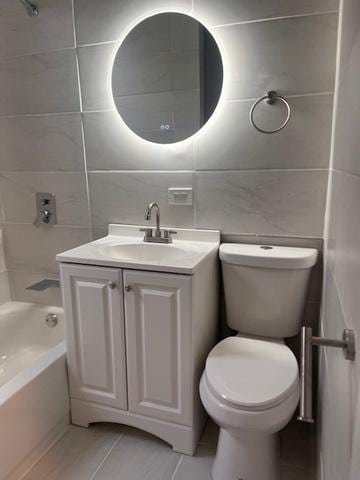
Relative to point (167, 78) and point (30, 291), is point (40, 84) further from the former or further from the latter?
point (30, 291)

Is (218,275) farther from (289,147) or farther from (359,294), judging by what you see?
(359,294)

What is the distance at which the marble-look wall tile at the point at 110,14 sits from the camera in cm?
162

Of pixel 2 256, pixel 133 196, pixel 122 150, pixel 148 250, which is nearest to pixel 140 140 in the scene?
pixel 122 150

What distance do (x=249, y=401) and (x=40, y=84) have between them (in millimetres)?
1842

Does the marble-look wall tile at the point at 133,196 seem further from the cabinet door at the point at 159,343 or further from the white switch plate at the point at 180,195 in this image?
the cabinet door at the point at 159,343

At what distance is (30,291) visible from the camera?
2.21 m

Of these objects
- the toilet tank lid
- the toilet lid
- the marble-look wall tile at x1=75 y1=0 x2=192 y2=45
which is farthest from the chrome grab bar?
the marble-look wall tile at x1=75 y1=0 x2=192 y2=45

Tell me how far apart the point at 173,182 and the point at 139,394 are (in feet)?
3.31

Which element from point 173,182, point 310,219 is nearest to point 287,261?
point 310,219

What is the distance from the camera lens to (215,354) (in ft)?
4.72

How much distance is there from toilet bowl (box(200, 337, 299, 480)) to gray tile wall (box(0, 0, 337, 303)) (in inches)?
22.1

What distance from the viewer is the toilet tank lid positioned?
1483 millimetres

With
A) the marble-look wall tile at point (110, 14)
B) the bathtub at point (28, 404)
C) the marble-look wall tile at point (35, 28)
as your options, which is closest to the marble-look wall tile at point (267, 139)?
the marble-look wall tile at point (110, 14)

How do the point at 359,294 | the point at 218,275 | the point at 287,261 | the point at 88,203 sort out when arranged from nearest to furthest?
the point at 359,294 < the point at 287,261 < the point at 218,275 < the point at 88,203
